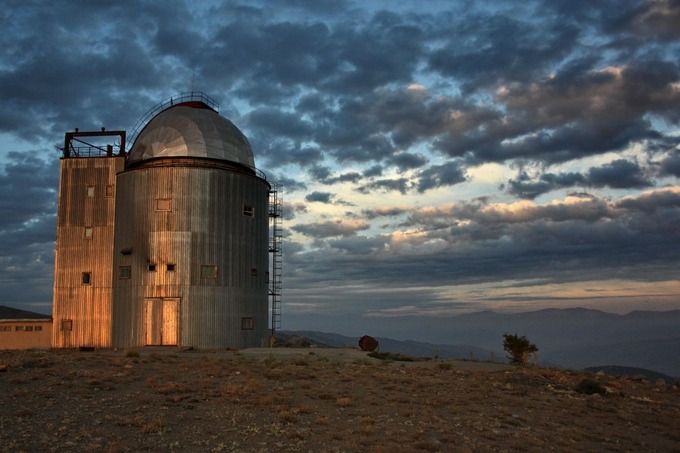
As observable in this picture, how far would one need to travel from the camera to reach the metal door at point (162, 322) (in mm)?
32906

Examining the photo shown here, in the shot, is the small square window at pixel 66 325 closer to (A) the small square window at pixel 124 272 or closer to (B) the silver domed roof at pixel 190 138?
A: (A) the small square window at pixel 124 272

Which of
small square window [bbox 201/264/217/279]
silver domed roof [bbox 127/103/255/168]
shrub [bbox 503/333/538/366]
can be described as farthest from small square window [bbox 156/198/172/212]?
shrub [bbox 503/333/538/366]

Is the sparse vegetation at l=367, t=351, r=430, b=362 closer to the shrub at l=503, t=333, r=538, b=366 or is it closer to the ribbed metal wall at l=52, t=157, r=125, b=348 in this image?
the shrub at l=503, t=333, r=538, b=366

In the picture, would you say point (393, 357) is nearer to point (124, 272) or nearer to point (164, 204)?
point (164, 204)

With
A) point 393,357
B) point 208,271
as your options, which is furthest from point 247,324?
point 393,357

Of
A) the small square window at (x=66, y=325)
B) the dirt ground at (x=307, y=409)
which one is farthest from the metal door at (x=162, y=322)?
the dirt ground at (x=307, y=409)

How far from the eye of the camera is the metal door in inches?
1296

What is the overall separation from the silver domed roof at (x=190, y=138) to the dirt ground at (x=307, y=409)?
15472 mm

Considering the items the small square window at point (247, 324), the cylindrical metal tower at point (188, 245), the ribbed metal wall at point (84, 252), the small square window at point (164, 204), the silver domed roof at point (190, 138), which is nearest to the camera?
the cylindrical metal tower at point (188, 245)

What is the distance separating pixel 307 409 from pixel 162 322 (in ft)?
64.1

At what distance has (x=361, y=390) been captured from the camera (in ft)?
63.8

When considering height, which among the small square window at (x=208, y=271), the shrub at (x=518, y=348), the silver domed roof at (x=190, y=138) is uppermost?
the silver domed roof at (x=190, y=138)

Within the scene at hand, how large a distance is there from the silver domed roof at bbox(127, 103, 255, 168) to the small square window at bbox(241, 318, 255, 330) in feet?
33.3

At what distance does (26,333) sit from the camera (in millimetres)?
36094
